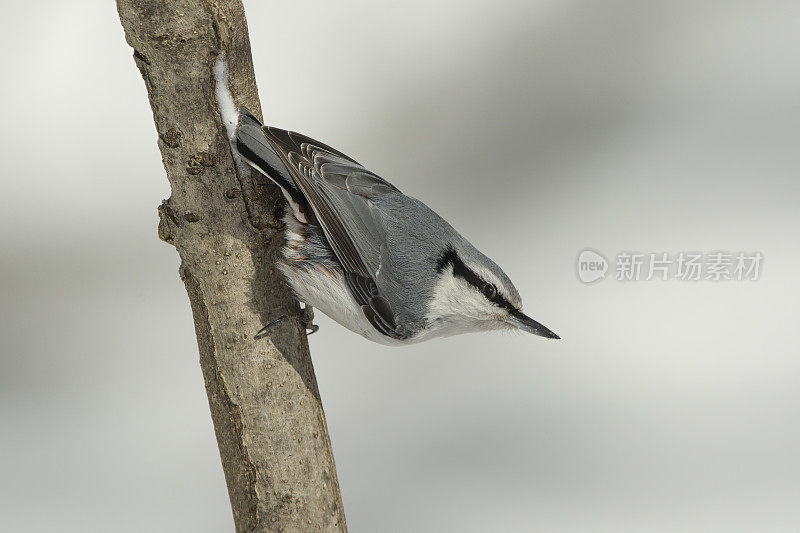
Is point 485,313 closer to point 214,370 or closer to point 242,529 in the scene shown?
point 214,370

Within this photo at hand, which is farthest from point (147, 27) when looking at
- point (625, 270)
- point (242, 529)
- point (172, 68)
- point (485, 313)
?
point (625, 270)

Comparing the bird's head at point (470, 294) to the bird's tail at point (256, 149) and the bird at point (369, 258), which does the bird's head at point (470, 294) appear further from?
the bird's tail at point (256, 149)

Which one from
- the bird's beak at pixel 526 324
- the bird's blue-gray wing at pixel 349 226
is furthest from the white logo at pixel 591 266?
the bird's blue-gray wing at pixel 349 226

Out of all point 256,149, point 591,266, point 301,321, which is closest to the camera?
point 256,149

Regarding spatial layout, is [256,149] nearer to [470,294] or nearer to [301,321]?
[301,321]

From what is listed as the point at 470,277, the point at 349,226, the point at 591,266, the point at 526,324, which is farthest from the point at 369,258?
the point at 591,266

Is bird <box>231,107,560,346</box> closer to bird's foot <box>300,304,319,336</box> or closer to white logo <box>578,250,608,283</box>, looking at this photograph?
bird's foot <box>300,304,319,336</box>
